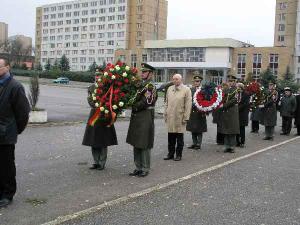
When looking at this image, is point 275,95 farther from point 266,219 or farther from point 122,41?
point 122,41

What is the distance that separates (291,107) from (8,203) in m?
12.9

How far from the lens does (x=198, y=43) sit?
101688 mm

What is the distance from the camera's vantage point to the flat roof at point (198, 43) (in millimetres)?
97875

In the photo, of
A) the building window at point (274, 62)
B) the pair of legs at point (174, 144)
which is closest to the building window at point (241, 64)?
the building window at point (274, 62)

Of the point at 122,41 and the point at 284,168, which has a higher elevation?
the point at 122,41

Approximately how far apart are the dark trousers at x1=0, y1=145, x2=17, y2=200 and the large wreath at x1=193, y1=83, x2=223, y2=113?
6.32 m

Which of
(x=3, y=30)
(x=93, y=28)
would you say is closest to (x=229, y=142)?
(x=93, y=28)

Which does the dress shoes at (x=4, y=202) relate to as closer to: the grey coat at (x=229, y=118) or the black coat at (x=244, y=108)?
the grey coat at (x=229, y=118)

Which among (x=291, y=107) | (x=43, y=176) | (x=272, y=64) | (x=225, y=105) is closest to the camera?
(x=43, y=176)

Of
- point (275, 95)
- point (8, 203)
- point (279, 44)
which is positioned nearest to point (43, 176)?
point (8, 203)

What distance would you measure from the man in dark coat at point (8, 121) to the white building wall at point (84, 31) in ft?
400

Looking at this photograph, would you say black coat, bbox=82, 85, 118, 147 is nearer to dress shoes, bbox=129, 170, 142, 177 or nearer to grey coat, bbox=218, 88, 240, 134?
dress shoes, bbox=129, 170, 142, 177

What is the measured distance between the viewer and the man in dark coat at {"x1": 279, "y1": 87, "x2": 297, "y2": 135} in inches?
645

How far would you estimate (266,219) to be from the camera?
562 cm
